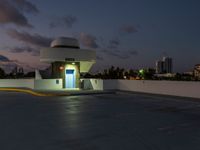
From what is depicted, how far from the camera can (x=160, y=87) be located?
20156mm

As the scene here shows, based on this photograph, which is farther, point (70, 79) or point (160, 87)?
point (70, 79)

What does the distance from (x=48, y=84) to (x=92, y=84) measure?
509 centimetres

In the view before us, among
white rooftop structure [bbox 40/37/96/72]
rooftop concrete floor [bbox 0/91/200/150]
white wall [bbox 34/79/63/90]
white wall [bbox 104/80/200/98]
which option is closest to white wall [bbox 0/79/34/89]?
white wall [bbox 34/79/63/90]

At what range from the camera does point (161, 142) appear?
583 cm

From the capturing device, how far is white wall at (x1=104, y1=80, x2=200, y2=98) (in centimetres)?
1720

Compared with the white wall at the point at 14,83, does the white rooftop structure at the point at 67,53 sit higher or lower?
higher

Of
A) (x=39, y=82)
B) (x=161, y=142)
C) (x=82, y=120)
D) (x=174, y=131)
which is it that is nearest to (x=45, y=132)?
(x=82, y=120)

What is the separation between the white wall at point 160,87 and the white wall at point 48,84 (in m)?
5.35

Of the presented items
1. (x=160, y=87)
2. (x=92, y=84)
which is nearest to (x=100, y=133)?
(x=160, y=87)

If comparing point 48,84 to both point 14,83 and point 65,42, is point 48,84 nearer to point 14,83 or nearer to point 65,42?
point 65,42

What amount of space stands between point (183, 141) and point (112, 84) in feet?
66.4

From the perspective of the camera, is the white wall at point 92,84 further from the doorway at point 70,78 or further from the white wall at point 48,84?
the white wall at point 48,84

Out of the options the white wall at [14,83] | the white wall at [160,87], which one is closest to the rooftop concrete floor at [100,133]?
the white wall at [160,87]

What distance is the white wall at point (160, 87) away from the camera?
56.4 feet
